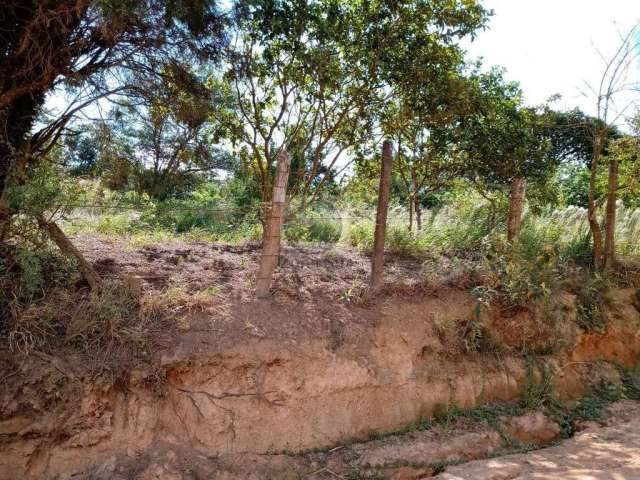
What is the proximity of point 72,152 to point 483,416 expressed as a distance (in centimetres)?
582

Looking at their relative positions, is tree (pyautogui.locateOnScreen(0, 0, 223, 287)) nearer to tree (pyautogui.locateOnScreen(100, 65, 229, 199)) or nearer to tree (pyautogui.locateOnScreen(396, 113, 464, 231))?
tree (pyautogui.locateOnScreen(100, 65, 229, 199))

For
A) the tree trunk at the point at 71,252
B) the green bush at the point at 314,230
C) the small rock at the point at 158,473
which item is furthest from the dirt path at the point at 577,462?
the green bush at the point at 314,230

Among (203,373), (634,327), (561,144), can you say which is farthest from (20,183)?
(561,144)

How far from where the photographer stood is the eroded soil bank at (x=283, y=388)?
4406 millimetres

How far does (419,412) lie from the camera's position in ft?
18.5

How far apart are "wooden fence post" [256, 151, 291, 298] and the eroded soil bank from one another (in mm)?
325

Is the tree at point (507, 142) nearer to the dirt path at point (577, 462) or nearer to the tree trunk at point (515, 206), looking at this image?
the tree trunk at point (515, 206)

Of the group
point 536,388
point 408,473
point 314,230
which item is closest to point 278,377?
point 408,473

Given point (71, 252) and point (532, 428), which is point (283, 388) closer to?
point (71, 252)

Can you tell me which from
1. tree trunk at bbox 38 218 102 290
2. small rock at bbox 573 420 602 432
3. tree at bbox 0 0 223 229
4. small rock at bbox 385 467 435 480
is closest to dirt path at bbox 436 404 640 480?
small rock at bbox 573 420 602 432

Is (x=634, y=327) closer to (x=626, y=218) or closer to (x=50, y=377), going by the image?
(x=626, y=218)

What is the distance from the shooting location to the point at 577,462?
16.6ft

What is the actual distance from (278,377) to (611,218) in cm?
572

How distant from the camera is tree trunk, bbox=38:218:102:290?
5.19 m
